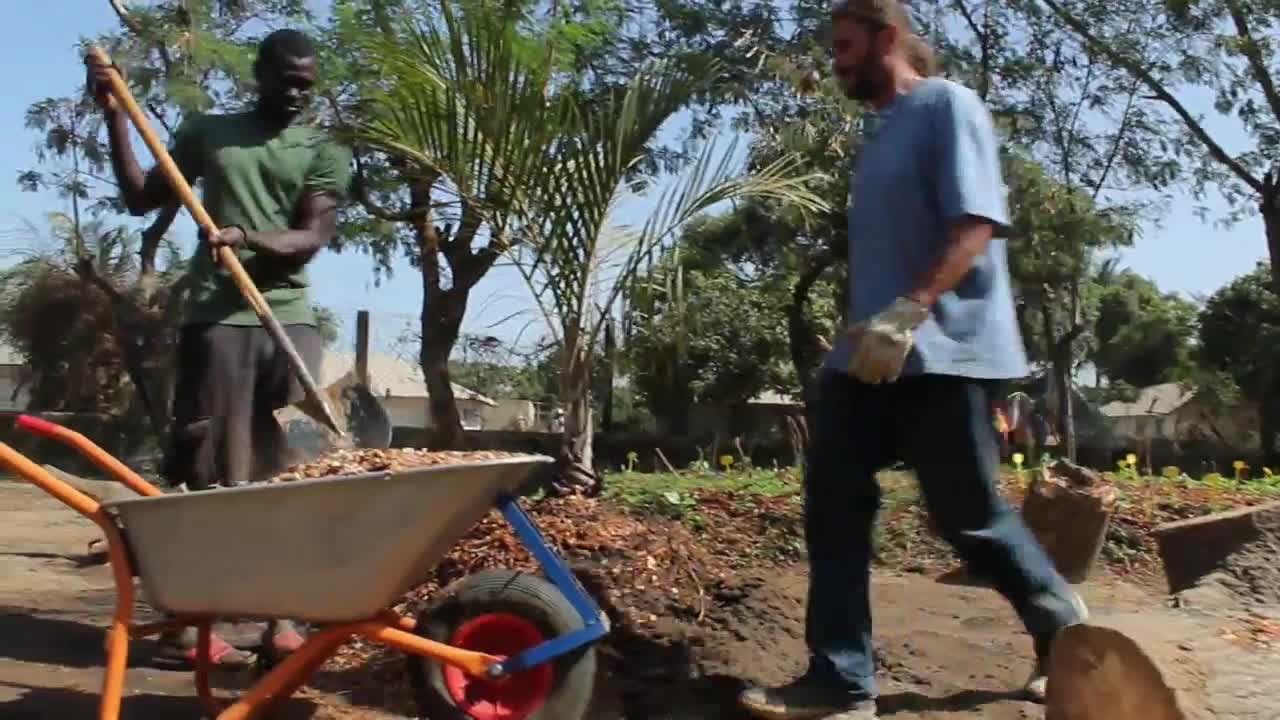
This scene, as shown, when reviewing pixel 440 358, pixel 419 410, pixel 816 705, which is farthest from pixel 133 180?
pixel 419 410

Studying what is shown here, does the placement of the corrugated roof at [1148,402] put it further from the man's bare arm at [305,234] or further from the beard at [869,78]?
the beard at [869,78]

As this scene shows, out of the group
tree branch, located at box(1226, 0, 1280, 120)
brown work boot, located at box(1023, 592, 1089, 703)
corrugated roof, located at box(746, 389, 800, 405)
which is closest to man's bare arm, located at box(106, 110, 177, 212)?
brown work boot, located at box(1023, 592, 1089, 703)

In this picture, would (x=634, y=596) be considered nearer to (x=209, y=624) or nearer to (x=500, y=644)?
(x=500, y=644)

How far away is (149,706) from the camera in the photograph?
11.0ft

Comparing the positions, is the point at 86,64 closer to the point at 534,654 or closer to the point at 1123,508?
the point at 534,654

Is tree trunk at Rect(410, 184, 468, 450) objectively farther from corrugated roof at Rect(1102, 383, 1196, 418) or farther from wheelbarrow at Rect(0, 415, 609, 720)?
corrugated roof at Rect(1102, 383, 1196, 418)

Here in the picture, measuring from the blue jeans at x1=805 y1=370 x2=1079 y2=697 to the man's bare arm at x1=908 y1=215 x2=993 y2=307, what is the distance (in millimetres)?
184

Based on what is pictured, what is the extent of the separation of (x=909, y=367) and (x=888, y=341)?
0.13m

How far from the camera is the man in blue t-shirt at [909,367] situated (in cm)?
279

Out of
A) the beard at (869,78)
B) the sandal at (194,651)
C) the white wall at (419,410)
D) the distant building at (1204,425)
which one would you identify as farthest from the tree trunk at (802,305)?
the beard at (869,78)

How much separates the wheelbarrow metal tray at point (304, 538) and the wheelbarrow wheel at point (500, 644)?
240 millimetres

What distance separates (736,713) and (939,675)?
20.9 inches

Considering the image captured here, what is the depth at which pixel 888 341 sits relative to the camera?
8.87 ft

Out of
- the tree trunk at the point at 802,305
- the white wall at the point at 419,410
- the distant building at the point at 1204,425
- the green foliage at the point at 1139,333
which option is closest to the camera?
the tree trunk at the point at 802,305
